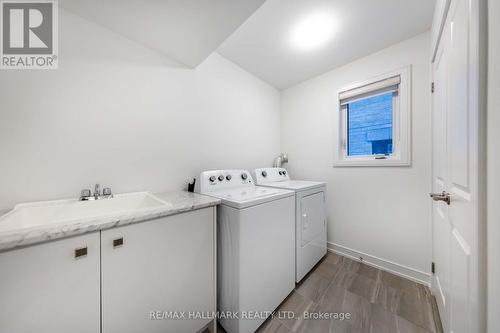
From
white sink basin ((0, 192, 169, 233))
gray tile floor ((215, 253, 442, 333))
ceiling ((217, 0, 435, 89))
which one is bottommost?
gray tile floor ((215, 253, 442, 333))

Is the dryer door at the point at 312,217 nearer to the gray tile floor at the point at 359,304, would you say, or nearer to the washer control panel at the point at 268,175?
the gray tile floor at the point at 359,304

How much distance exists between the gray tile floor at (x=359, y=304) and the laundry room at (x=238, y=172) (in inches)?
0.6

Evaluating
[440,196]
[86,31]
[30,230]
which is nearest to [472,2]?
[440,196]

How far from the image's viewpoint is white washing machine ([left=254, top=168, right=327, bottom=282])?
1.56 meters

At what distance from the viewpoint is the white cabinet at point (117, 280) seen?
59 cm

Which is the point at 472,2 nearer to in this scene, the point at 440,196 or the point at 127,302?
the point at 440,196

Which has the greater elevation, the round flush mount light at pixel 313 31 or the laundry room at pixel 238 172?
the round flush mount light at pixel 313 31

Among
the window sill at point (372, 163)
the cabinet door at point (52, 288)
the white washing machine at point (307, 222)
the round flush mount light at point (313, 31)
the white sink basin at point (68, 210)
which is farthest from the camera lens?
the window sill at point (372, 163)

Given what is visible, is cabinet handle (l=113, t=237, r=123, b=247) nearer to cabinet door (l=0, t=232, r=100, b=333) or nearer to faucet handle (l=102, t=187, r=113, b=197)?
cabinet door (l=0, t=232, r=100, b=333)

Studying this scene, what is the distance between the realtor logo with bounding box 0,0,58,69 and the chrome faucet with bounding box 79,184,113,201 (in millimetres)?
781

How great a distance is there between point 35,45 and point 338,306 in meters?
2.74

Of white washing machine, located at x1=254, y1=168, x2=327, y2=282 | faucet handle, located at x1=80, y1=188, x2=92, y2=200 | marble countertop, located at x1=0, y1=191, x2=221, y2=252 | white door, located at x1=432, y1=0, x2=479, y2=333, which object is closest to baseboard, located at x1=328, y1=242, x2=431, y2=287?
white washing machine, located at x1=254, y1=168, x2=327, y2=282

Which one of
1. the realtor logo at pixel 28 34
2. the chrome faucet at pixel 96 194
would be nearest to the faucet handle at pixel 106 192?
the chrome faucet at pixel 96 194

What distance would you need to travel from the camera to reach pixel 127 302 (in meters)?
0.80
